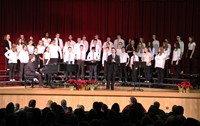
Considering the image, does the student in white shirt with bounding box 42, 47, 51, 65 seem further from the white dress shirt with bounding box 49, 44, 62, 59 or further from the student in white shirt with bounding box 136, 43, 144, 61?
the student in white shirt with bounding box 136, 43, 144, 61

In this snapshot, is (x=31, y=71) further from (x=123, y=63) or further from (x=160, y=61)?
(x=160, y=61)

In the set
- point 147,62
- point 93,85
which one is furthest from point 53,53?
point 147,62

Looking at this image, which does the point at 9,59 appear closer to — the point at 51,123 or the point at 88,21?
the point at 88,21

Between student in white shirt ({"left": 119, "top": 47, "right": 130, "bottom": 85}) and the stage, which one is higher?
student in white shirt ({"left": 119, "top": 47, "right": 130, "bottom": 85})

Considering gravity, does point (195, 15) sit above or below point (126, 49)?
above

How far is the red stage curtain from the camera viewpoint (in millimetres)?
21016

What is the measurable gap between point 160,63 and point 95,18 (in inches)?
224

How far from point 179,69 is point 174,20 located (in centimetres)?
367

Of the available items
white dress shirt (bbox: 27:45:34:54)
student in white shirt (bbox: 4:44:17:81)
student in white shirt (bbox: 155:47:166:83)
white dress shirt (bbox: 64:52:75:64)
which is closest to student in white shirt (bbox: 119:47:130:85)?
student in white shirt (bbox: 155:47:166:83)

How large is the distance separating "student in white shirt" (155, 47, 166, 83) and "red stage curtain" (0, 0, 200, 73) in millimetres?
3839

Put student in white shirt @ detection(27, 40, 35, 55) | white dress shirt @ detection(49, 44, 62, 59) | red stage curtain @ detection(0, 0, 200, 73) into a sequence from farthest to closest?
red stage curtain @ detection(0, 0, 200, 73) < student in white shirt @ detection(27, 40, 35, 55) < white dress shirt @ detection(49, 44, 62, 59)

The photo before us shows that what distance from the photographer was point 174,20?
20922 mm

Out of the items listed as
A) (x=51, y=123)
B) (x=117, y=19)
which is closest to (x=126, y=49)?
(x=117, y=19)

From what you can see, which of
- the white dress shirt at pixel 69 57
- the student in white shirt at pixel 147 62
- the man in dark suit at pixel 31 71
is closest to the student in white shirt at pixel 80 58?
the white dress shirt at pixel 69 57
